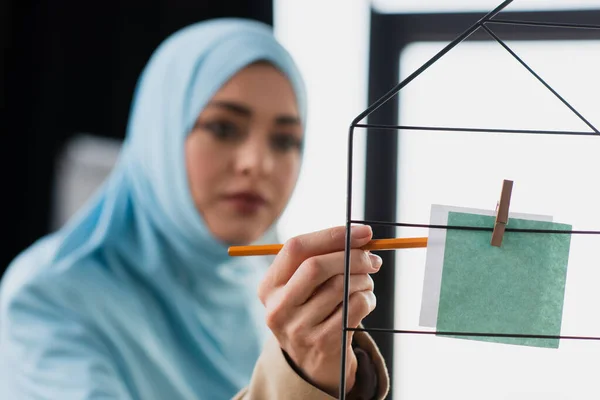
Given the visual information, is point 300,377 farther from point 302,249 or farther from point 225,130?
point 225,130

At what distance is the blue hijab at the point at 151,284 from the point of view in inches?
32.3

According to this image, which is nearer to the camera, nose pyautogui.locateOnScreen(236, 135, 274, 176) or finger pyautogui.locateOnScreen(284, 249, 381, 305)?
finger pyautogui.locateOnScreen(284, 249, 381, 305)

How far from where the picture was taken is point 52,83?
1.59 m

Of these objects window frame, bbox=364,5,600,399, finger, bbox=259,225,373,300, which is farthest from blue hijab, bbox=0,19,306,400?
finger, bbox=259,225,373,300

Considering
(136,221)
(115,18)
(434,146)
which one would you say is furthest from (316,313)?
(115,18)

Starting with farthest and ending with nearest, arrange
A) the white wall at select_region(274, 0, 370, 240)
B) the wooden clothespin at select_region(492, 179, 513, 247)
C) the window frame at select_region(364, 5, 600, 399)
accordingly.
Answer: the white wall at select_region(274, 0, 370, 240), the window frame at select_region(364, 5, 600, 399), the wooden clothespin at select_region(492, 179, 513, 247)

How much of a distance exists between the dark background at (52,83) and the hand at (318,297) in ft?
4.12

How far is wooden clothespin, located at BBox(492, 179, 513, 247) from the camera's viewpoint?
0.97 ft

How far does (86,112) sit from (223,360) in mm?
870

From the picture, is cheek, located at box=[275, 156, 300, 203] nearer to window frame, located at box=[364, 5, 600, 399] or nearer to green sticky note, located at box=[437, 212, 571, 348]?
window frame, located at box=[364, 5, 600, 399]

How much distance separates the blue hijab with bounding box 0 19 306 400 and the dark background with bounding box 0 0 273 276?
23.5 inches

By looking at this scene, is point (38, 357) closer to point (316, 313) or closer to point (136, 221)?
point (136, 221)

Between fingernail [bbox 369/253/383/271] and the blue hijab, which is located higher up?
fingernail [bbox 369/253/383/271]

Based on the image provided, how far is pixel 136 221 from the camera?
0.98 metres
